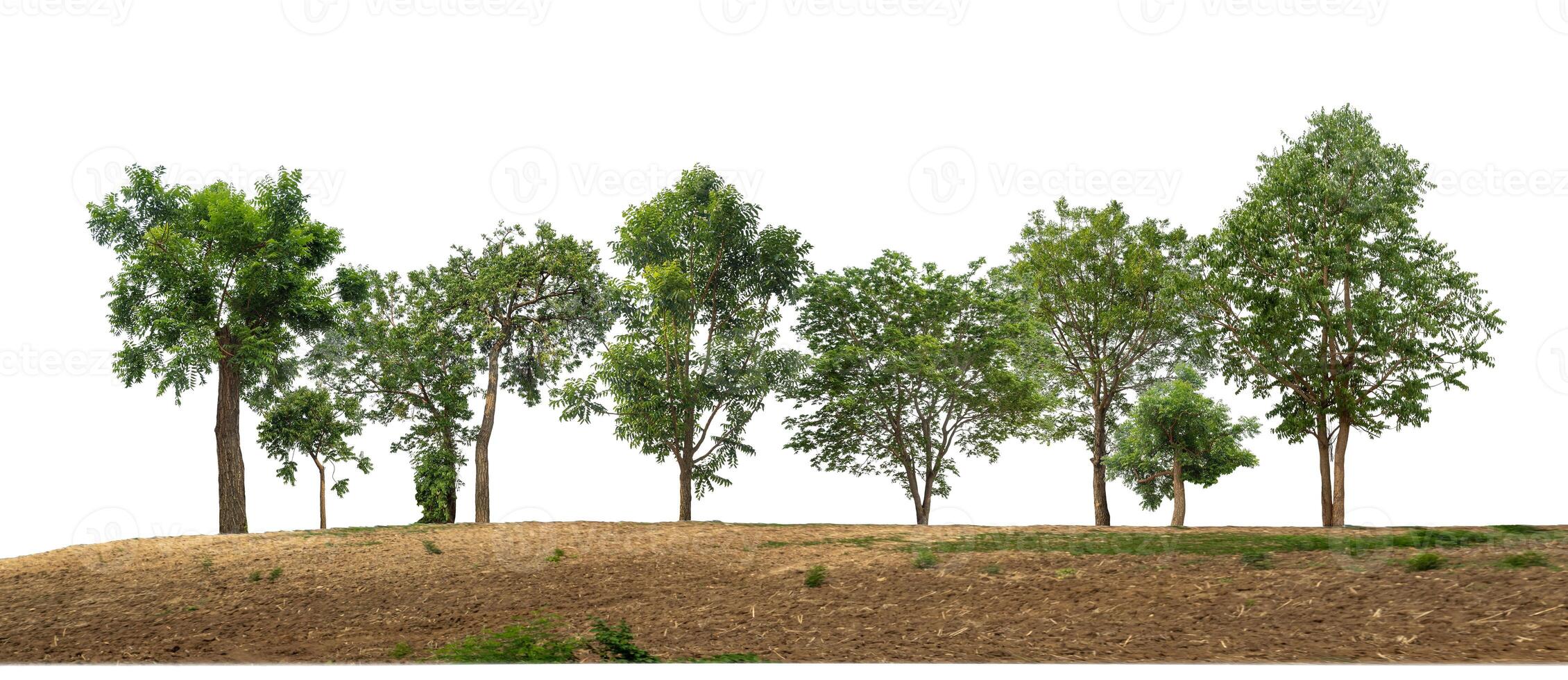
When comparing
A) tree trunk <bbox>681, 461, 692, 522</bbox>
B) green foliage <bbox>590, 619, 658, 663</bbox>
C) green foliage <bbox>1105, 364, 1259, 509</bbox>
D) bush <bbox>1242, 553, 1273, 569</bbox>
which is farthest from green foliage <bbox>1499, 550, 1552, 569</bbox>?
tree trunk <bbox>681, 461, 692, 522</bbox>

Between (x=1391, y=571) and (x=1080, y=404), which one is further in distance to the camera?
(x=1080, y=404)

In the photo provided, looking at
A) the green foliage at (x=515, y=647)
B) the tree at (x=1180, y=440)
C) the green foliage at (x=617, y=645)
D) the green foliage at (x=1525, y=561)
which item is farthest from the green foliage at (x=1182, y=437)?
the green foliage at (x=515, y=647)

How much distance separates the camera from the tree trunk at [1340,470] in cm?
2169

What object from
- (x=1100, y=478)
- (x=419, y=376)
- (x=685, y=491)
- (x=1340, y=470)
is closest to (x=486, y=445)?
(x=419, y=376)

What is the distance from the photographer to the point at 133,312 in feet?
75.4

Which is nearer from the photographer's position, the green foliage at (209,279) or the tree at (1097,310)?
the green foliage at (209,279)

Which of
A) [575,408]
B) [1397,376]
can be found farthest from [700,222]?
[1397,376]

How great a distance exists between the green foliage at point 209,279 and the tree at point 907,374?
43.5 ft

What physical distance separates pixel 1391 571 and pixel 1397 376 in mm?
10880

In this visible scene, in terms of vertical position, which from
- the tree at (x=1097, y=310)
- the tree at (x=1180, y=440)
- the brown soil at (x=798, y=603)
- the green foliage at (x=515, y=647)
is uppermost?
the tree at (x=1097, y=310)

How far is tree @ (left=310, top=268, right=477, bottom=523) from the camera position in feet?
89.3

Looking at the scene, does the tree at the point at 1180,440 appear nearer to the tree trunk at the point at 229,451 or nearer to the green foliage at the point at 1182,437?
the green foliage at the point at 1182,437

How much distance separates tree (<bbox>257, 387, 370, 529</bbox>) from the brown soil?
292 inches

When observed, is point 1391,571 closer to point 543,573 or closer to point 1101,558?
point 1101,558
